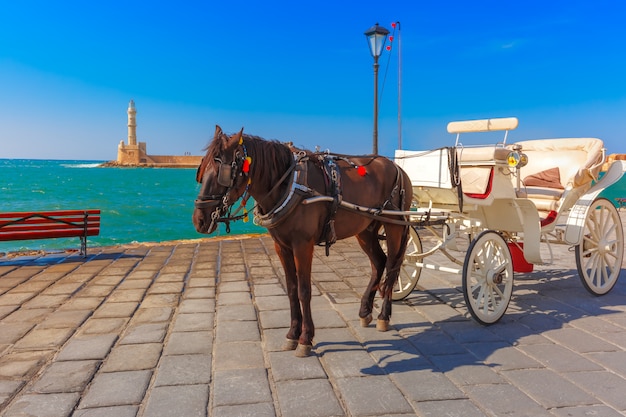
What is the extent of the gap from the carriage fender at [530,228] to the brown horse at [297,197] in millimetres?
1561

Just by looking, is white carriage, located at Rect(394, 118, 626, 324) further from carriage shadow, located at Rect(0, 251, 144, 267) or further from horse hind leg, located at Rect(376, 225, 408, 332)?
carriage shadow, located at Rect(0, 251, 144, 267)

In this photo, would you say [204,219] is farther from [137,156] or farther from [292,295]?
[137,156]

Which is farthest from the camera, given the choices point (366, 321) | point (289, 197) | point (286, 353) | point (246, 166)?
point (366, 321)

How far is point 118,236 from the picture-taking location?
20969 millimetres

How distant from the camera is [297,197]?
3684 mm

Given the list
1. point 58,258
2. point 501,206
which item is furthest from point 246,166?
point 58,258

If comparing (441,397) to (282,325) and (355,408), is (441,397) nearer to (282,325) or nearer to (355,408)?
(355,408)

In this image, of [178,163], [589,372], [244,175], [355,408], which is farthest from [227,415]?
[178,163]

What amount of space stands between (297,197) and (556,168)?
4059 mm

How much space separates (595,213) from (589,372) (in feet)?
9.67

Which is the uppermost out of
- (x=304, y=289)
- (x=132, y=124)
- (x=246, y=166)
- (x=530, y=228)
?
(x=132, y=124)

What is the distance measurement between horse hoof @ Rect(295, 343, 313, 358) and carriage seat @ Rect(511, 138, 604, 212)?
3417mm

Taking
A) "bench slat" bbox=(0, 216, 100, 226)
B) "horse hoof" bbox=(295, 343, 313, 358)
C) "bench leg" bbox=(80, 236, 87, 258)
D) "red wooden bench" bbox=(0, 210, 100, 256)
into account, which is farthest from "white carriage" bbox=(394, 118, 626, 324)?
"bench slat" bbox=(0, 216, 100, 226)

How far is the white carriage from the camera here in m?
4.63
